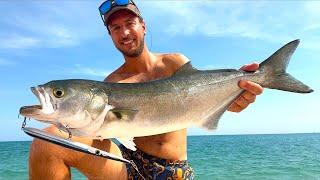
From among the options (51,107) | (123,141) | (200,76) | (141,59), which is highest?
(141,59)

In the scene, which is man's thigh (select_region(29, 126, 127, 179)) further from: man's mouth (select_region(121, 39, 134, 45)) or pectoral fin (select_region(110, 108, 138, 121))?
man's mouth (select_region(121, 39, 134, 45))

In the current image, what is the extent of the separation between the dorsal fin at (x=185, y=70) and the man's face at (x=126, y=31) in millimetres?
1127

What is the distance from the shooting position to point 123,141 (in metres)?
4.52

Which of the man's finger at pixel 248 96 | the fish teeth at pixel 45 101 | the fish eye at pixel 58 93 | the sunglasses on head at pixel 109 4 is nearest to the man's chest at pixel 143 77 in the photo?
the sunglasses on head at pixel 109 4

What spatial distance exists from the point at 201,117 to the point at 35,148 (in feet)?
6.33

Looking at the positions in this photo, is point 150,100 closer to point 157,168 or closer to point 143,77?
point 157,168

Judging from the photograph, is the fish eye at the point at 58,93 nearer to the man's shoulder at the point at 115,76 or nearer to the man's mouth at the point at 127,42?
the man's mouth at the point at 127,42

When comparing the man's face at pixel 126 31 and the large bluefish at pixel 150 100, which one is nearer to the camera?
the large bluefish at pixel 150 100

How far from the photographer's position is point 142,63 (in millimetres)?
6238

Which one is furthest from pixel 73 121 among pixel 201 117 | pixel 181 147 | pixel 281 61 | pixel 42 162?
pixel 281 61

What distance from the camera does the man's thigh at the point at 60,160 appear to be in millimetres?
5062

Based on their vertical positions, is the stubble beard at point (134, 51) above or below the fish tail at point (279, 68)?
above

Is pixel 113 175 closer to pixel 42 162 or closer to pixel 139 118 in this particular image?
pixel 42 162

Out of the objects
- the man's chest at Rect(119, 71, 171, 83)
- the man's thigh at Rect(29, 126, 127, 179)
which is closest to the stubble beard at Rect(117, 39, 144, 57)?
the man's chest at Rect(119, 71, 171, 83)
